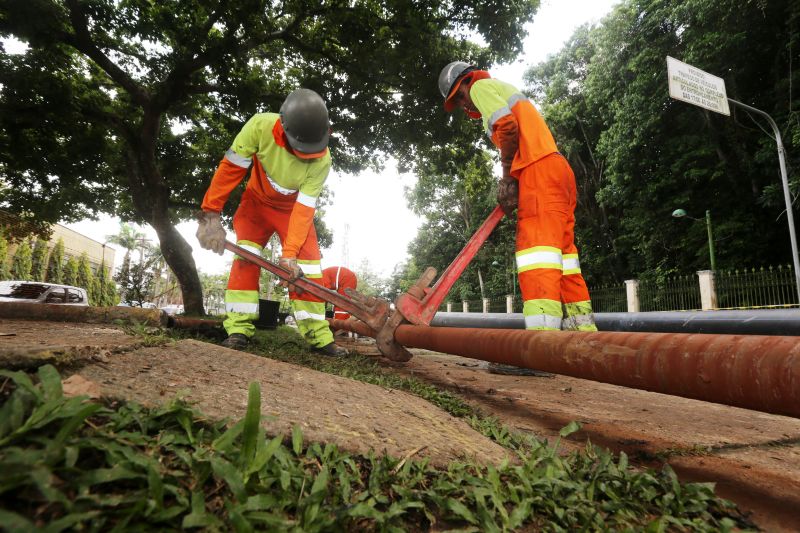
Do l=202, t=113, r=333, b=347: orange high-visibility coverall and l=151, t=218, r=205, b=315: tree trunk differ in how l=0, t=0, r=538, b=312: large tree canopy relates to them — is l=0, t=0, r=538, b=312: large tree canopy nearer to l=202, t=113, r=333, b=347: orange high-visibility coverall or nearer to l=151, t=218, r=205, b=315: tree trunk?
l=151, t=218, r=205, b=315: tree trunk

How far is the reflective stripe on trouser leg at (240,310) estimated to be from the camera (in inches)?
146

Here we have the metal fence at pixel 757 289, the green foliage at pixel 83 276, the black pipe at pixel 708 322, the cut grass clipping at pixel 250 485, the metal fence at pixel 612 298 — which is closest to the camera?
the cut grass clipping at pixel 250 485

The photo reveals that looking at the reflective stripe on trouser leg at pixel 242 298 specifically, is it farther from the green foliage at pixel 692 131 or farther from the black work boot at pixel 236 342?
the green foliage at pixel 692 131

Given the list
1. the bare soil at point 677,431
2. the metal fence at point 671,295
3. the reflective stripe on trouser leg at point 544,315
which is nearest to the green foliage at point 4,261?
the bare soil at point 677,431

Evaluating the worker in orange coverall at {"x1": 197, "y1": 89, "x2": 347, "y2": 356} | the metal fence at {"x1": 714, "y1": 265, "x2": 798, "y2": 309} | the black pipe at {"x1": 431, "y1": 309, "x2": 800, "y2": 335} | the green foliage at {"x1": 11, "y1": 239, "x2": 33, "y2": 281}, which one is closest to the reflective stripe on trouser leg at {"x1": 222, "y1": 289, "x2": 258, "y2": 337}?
the worker in orange coverall at {"x1": 197, "y1": 89, "x2": 347, "y2": 356}

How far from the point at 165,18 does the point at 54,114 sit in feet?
10.5

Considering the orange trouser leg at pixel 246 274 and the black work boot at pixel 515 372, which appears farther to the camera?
the orange trouser leg at pixel 246 274

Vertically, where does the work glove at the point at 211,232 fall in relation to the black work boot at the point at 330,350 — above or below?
above

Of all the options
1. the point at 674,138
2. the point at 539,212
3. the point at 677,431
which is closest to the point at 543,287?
the point at 539,212

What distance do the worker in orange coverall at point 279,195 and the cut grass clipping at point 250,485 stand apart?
2637mm

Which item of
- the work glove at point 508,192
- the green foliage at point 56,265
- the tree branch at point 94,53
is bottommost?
the work glove at point 508,192

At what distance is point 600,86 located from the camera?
1817cm

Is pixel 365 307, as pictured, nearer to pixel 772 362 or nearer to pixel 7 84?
pixel 772 362

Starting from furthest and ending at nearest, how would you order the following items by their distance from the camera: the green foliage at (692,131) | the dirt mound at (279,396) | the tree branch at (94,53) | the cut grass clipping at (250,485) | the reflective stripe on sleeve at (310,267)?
the green foliage at (692,131) < the tree branch at (94,53) < the reflective stripe on sleeve at (310,267) < the dirt mound at (279,396) < the cut grass clipping at (250,485)
